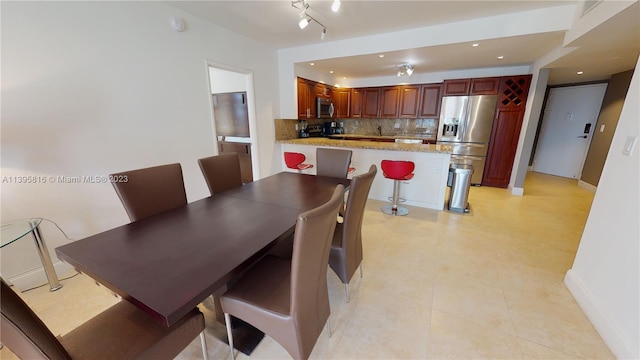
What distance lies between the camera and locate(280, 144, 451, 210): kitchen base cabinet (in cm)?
342

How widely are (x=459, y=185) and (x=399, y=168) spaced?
1.04 meters

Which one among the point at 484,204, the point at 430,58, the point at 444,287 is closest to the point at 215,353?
the point at 444,287

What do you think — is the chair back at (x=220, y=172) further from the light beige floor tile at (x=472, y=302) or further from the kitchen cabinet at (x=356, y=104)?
the kitchen cabinet at (x=356, y=104)

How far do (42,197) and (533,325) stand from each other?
12.4 ft

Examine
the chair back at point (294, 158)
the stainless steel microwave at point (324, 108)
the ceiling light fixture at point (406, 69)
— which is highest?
the ceiling light fixture at point (406, 69)

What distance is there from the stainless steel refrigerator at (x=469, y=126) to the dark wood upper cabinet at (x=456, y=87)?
4.6 inches

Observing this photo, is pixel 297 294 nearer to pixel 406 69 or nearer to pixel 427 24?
pixel 427 24

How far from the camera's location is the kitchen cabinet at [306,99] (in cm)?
450

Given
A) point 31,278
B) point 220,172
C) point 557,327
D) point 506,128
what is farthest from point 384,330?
point 506,128

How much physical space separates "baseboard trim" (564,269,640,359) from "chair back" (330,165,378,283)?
1532mm

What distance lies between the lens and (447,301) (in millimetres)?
1789

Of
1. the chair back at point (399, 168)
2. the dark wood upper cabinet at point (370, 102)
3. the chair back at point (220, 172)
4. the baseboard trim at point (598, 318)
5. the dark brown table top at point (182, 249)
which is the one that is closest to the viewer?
the dark brown table top at point (182, 249)

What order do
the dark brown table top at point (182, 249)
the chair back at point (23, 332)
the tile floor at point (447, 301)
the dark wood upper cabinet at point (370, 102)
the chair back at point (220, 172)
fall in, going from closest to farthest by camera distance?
Answer: the chair back at point (23, 332) < the dark brown table top at point (182, 249) < the tile floor at point (447, 301) < the chair back at point (220, 172) < the dark wood upper cabinet at point (370, 102)

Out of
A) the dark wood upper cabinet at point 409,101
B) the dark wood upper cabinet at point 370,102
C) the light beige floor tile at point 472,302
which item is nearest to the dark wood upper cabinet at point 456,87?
the dark wood upper cabinet at point 409,101
